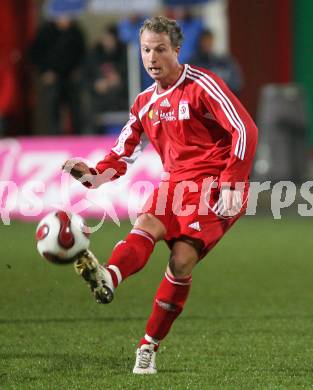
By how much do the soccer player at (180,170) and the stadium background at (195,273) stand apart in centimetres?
49

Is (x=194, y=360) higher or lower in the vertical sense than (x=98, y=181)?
lower

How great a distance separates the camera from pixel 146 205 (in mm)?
5867

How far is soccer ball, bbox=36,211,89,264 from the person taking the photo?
5215mm

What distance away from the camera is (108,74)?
1536 cm

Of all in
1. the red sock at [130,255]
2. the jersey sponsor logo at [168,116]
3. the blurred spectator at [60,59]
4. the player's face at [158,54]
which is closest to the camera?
the red sock at [130,255]

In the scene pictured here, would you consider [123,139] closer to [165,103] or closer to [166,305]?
[165,103]

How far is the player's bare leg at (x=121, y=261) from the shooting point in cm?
520

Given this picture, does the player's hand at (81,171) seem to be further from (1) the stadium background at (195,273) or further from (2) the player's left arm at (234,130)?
(1) the stadium background at (195,273)

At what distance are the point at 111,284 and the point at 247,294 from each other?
3.69m

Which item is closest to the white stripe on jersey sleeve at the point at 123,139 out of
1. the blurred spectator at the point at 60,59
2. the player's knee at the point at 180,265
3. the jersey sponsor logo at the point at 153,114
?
the jersey sponsor logo at the point at 153,114

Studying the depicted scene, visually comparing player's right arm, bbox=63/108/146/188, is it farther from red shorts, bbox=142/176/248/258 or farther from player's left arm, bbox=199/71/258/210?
player's left arm, bbox=199/71/258/210

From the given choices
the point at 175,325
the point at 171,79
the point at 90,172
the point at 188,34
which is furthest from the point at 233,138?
the point at 188,34

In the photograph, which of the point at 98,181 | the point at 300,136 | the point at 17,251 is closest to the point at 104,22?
the point at 300,136

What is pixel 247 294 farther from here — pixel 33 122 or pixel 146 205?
pixel 33 122
